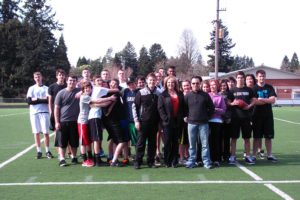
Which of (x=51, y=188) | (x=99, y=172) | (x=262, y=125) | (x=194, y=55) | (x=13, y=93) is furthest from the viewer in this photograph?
(x=194, y=55)

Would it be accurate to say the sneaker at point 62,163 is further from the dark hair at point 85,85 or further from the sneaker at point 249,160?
the sneaker at point 249,160

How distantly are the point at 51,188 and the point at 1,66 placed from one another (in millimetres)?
62678

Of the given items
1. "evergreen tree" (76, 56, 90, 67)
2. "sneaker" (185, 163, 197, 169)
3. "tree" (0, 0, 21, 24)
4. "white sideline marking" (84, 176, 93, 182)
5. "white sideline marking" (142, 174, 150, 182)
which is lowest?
"white sideline marking" (142, 174, 150, 182)

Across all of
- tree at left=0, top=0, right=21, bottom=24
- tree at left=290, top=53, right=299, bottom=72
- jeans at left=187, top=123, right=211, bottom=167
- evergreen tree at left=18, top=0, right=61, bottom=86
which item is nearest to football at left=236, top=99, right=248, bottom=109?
jeans at left=187, top=123, right=211, bottom=167

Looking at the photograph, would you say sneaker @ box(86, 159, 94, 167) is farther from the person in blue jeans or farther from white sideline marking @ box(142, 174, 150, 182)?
the person in blue jeans

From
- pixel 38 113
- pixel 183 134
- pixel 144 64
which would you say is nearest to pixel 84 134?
pixel 38 113

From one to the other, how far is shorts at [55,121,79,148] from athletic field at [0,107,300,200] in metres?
0.55

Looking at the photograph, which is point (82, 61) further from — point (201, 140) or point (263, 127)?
point (201, 140)

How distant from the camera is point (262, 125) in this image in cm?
1015

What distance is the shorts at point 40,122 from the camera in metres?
10.8

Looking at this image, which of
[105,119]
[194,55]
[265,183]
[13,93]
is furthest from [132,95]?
[194,55]

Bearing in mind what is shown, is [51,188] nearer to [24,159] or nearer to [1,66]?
[24,159]

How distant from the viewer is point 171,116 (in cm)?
930

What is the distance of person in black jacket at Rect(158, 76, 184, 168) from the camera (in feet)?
30.5
